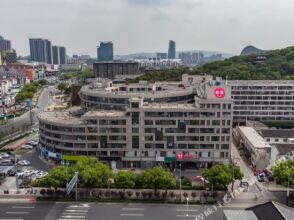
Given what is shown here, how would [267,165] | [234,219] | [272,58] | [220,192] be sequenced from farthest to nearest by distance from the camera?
[272,58], [267,165], [220,192], [234,219]

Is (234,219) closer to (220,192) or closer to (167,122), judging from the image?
(220,192)

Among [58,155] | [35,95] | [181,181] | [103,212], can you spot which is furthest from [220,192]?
[35,95]

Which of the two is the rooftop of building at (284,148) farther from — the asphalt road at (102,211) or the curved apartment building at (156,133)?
the asphalt road at (102,211)

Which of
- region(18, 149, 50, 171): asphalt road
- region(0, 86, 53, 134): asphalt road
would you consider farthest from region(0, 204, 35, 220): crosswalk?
region(0, 86, 53, 134): asphalt road

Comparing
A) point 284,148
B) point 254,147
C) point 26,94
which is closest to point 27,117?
point 26,94

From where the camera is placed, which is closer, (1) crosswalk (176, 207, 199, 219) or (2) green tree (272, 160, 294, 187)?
(1) crosswalk (176, 207, 199, 219)

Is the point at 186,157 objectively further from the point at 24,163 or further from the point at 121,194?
the point at 24,163

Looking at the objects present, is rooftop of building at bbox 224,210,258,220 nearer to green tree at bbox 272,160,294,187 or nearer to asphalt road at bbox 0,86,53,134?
green tree at bbox 272,160,294,187
